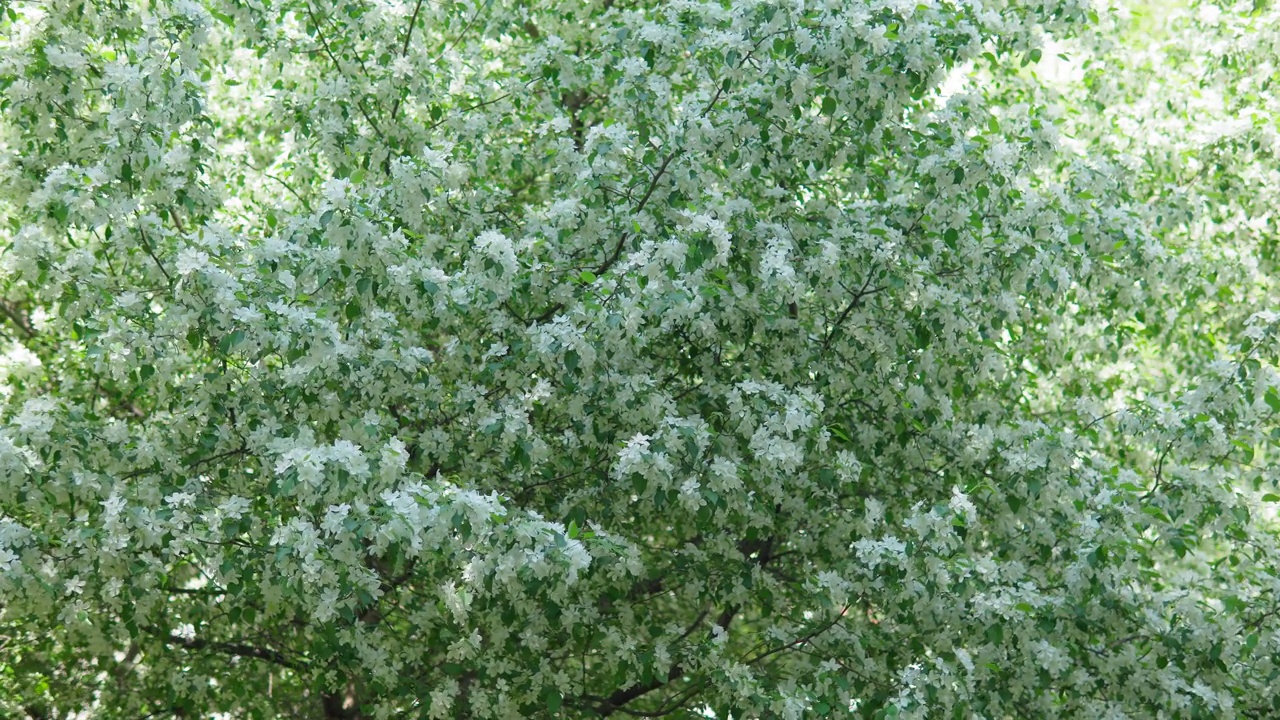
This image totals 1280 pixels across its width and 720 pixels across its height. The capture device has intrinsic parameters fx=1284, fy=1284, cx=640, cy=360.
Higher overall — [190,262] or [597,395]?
[190,262]

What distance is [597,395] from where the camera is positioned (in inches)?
254

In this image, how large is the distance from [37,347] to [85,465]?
247 cm

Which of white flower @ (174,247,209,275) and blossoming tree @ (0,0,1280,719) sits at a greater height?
white flower @ (174,247,209,275)

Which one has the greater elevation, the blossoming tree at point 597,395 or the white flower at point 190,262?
the white flower at point 190,262

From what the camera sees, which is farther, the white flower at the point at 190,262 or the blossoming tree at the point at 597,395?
the blossoming tree at the point at 597,395

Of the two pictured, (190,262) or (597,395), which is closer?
(190,262)

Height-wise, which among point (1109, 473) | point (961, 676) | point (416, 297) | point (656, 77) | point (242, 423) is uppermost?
point (656, 77)

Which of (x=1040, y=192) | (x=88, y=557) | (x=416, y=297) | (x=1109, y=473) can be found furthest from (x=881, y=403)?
(x=88, y=557)

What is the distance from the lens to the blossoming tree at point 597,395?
6.07m

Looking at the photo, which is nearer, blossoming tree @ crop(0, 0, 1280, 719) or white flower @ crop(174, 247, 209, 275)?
white flower @ crop(174, 247, 209, 275)

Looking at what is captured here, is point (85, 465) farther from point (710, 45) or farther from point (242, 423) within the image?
point (710, 45)

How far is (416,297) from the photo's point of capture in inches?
251

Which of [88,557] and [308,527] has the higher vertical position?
[308,527]

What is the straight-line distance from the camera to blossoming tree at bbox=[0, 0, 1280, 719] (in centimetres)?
607
